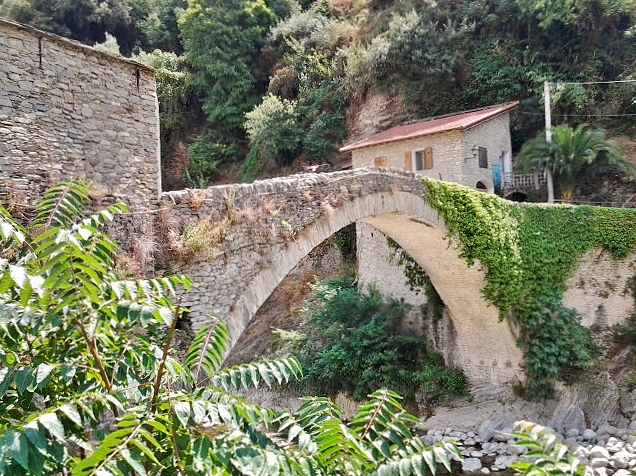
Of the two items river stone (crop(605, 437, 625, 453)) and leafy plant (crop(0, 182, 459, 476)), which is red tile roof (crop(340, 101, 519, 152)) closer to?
river stone (crop(605, 437, 625, 453))

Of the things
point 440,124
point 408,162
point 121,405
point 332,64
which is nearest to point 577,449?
point 408,162

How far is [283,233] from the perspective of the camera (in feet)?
24.3

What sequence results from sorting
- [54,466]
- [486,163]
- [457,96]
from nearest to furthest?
1. [54,466]
2. [486,163]
3. [457,96]

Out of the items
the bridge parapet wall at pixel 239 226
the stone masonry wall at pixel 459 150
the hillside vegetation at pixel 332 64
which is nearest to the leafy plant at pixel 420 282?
the stone masonry wall at pixel 459 150

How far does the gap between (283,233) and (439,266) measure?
589cm

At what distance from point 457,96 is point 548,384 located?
40.1 ft

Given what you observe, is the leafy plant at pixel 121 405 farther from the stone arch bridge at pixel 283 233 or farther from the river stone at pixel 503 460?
the river stone at pixel 503 460

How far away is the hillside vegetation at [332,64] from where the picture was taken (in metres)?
18.5

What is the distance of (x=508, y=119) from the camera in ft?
59.3

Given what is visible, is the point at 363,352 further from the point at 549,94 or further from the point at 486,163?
the point at 549,94

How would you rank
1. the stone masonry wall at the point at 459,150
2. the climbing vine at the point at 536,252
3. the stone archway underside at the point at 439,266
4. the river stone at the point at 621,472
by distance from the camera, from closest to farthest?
the stone archway underside at the point at 439,266
the river stone at the point at 621,472
the climbing vine at the point at 536,252
the stone masonry wall at the point at 459,150

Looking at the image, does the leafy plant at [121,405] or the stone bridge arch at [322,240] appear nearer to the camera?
the leafy plant at [121,405]

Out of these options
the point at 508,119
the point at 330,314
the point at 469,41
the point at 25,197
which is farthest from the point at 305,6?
the point at 25,197

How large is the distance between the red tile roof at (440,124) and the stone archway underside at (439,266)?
18.3ft
